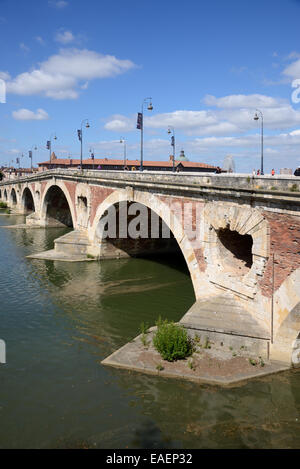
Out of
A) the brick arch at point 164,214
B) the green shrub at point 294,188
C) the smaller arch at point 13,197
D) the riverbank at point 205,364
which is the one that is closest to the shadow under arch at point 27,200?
the smaller arch at point 13,197

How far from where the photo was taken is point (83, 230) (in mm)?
26984

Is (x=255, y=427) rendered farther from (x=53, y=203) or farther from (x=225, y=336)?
(x=53, y=203)

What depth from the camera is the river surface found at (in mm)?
7875

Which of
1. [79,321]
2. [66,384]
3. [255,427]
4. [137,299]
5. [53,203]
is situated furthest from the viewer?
[53,203]

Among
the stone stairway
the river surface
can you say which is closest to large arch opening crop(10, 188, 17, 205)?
the stone stairway

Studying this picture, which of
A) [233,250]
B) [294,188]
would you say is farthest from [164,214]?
[294,188]

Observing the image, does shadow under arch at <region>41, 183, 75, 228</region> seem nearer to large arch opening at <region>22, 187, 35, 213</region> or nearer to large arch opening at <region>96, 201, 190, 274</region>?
large arch opening at <region>22, 187, 35, 213</region>

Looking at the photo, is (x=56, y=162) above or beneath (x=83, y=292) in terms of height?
above

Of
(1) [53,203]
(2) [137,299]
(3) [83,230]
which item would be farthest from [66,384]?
(1) [53,203]

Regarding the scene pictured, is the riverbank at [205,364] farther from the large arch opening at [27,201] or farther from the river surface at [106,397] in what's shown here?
the large arch opening at [27,201]

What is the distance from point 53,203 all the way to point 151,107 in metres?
22.8

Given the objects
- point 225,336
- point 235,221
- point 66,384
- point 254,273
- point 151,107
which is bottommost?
point 66,384

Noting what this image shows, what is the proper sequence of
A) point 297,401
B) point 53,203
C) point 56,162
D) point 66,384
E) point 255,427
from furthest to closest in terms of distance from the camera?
point 56,162 < point 53,203 < point 66,384 < point 297,401 < point 255,427

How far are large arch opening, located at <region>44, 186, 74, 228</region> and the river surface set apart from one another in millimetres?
25909
